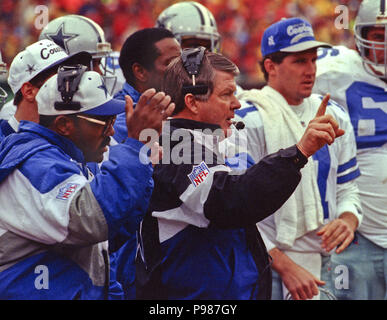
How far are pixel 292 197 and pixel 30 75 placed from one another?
4.73 feet

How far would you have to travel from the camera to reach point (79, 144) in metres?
2.67

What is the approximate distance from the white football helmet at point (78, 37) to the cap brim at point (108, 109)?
1.70 m

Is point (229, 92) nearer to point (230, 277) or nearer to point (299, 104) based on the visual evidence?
point (230, 277)

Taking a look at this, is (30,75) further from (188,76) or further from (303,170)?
(303,170)

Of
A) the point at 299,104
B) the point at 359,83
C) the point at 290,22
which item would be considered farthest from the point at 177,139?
the point at 359,83

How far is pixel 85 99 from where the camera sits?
2615mm

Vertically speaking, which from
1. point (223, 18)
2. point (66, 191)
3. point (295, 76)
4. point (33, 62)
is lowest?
point (223, 18)

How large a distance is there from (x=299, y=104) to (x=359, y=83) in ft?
1.99

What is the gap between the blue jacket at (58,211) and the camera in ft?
7.81

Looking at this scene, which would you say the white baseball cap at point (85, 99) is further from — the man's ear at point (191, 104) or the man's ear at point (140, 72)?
the man's ear at point (140, 72)

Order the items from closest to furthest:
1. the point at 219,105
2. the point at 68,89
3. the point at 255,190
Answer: the point at 255,190
the point at 68,89
the point at 219,105

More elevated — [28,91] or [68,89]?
[68,89]

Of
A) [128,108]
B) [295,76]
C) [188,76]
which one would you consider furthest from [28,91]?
[295,76]

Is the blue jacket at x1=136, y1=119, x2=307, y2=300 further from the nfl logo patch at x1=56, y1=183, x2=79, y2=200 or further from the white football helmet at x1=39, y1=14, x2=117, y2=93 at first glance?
the white football helmet at x1=39, y1=14, x2=117, y2=93
